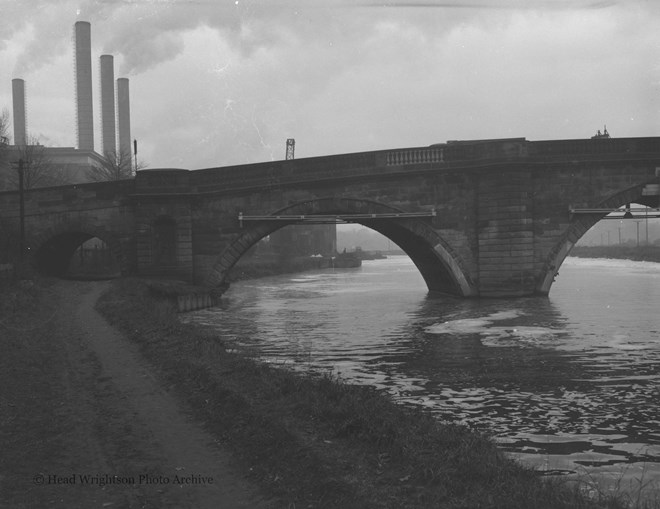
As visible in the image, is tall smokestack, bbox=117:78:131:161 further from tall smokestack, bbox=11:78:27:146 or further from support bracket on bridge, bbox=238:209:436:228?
support bracket on bridge, bbox=238:209:436:228

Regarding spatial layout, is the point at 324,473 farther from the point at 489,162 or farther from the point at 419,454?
the point at 489,162

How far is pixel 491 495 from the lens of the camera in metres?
5.57

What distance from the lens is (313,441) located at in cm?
729

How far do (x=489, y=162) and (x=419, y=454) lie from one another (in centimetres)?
2475

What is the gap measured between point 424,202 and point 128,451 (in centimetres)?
2487

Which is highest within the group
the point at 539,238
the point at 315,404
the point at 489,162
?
the point at 489,162

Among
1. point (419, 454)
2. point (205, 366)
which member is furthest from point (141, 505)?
point (205, 366)

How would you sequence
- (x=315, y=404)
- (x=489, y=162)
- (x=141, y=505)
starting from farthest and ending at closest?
(x=489, y=162), (x=315, y=404), (x=141, y=505)

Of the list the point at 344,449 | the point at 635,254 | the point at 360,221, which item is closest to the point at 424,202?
the point at 360,221

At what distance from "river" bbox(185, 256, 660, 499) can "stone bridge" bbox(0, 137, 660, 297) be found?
2.53m

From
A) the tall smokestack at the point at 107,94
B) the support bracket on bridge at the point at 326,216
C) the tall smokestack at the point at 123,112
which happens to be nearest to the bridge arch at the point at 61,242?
the support bracket on bridge at the point at 326,216

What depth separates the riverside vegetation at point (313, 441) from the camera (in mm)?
5758

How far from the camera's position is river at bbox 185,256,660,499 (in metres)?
8.92

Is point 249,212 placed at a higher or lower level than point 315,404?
higher
